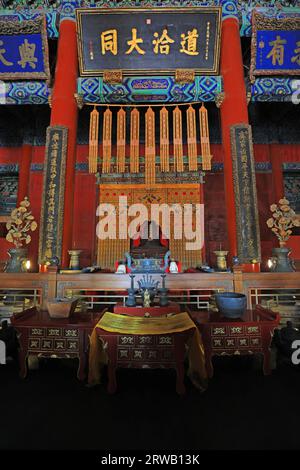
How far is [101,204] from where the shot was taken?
666cm

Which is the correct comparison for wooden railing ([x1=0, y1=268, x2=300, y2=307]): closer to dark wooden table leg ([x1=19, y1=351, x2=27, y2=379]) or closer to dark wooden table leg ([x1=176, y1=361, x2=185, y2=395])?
dark wooden table leg ([x1=19, y1=351, x2=27, y2=379])

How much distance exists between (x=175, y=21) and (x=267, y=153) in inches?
153

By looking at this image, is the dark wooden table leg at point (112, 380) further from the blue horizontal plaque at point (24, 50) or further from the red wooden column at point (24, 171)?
the red wooden column at point (24, 171)

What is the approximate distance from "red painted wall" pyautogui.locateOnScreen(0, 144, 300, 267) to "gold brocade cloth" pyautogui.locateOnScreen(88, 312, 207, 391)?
173 inches

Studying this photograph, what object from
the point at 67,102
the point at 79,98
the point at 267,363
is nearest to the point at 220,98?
the point at 79,98

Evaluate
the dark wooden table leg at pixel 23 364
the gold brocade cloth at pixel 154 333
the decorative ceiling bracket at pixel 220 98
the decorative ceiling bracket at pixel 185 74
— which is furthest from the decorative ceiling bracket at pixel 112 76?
the dark wooden table leg at pixel 23 364

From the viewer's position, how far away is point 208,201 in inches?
263

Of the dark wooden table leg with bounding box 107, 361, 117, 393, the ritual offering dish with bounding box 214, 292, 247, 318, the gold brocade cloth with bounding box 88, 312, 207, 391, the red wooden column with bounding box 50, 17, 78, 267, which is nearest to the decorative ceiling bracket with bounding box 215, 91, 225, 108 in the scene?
the red wooden column with bounding box 50, 17, 78, 267

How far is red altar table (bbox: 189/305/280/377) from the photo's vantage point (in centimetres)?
217

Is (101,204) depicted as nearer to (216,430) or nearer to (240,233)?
(240,233)

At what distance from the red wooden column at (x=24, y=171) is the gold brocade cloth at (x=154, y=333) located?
221 inches

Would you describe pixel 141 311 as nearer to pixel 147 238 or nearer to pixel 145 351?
pixel 145 351
